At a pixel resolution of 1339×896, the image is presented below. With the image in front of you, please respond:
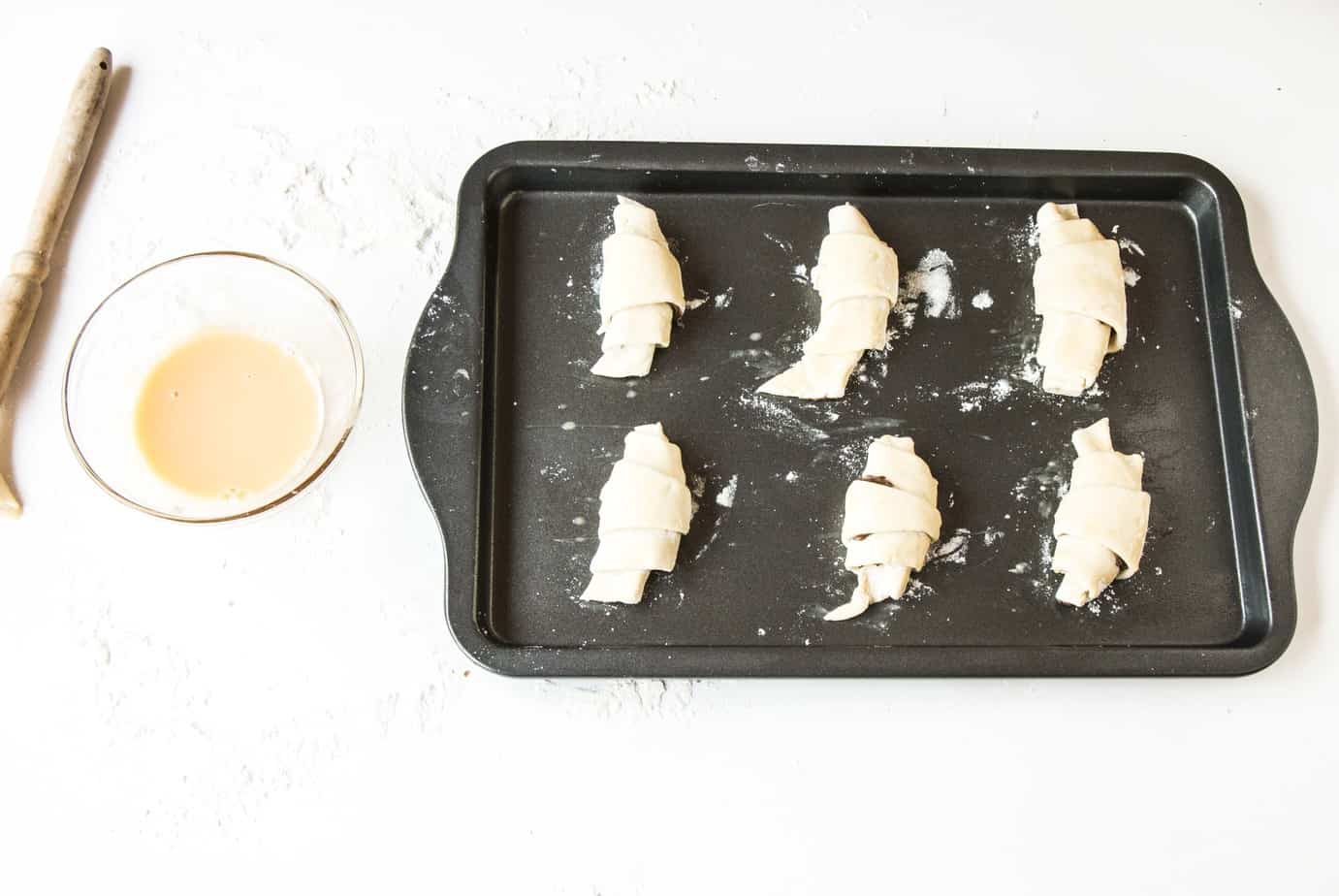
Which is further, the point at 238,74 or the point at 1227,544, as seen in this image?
the point at 238,74

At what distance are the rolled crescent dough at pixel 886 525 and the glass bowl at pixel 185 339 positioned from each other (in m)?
0.69

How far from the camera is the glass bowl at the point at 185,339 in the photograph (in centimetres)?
140

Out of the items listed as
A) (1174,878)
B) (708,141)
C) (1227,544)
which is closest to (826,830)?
(1174,878)

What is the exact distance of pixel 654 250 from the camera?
1434 millimetres

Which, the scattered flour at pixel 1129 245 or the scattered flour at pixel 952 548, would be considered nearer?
the scattered flour at pixel 952 548

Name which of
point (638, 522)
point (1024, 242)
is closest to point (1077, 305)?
point (1024, 242)

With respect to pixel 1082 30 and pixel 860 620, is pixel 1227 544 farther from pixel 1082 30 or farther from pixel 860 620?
pixel 1082 30

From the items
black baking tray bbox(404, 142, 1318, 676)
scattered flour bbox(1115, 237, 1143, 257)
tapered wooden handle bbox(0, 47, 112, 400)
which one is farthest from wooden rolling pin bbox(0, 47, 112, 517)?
scattered flour bbox(1115, 237, 1143, 257)

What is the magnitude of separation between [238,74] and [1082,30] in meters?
1.31

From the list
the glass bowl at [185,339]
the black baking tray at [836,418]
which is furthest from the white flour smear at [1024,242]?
the glass bowl at [185,339]

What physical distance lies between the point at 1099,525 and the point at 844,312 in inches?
17.1

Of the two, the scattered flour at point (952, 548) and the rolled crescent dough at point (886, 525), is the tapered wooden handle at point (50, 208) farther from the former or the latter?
the scattered flour at point (952, 548)

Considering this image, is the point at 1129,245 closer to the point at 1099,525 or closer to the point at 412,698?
the point at 1099,525

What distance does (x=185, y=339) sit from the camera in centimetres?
146
